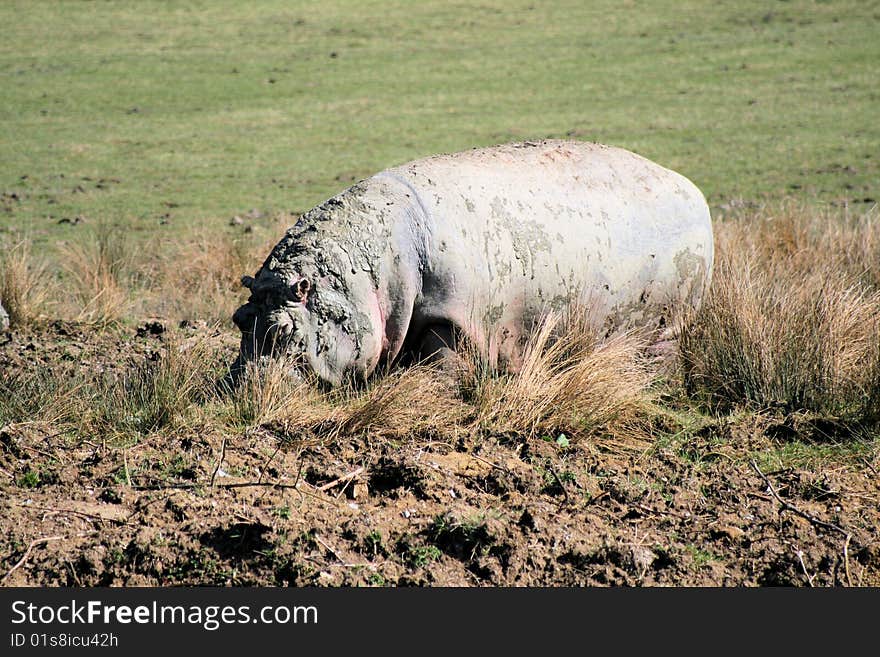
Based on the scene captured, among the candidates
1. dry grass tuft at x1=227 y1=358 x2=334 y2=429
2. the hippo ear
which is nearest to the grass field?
dry grass tuft at x1=227 y1=358 x2=334 y2=429

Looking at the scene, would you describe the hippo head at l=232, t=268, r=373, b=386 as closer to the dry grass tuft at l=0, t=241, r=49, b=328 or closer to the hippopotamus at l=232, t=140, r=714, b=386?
the hippopotamus at l=232, t=140, r=714, b=386

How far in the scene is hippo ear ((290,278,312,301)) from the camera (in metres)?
4.79

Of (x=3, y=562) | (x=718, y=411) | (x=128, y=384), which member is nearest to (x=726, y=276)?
(x=718, y=411)

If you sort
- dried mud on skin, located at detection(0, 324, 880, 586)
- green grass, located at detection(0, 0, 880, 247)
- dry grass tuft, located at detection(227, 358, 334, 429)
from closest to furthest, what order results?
dried mud on skin, located at detection(0, 324, 880, 586) → dry grass tuft, located at detection(227, 358, 334, 429) → green grass, located at detection(0, 0, 880, 247)

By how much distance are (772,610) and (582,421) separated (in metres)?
1.58

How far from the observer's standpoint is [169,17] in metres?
22.5

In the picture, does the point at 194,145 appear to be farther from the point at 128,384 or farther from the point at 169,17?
the point at 128,384

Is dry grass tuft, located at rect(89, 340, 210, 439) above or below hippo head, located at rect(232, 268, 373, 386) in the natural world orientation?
below

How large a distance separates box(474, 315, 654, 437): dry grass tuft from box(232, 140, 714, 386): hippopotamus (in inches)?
10.3

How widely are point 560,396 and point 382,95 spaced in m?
13.6

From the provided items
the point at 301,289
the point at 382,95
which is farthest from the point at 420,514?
the point at 382,95

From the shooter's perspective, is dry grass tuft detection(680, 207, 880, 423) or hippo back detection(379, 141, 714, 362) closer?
hippo back detection(379, 141, 714, 362)

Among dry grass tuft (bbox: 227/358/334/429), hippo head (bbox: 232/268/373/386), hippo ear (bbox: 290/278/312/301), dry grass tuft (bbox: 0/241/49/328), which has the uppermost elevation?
hippo ear (bbox: 290/278/312/301)

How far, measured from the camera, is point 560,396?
513 centimetres
